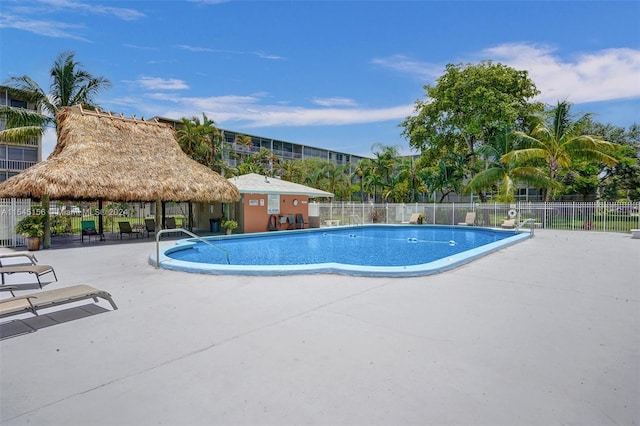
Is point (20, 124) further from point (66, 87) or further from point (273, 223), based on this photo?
point (273, 223)

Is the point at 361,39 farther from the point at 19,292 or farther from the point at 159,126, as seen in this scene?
the point at 19,292

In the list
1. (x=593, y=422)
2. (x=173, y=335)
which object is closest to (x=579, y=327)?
(x=593, y=422)

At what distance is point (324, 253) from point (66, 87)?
18682mm

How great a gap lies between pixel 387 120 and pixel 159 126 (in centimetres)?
2520

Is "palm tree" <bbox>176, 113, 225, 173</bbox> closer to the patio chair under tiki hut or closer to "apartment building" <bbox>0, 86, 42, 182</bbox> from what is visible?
the patio chair under tiki hut

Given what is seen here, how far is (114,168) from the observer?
15758 millimetres

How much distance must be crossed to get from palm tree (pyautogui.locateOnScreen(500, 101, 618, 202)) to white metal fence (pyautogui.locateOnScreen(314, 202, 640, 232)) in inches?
75.5

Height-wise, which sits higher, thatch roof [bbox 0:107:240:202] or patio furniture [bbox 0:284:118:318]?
thatch roof [bbox 0:107:240:202]

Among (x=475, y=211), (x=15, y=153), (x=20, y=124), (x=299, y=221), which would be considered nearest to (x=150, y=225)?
(x=299, y=221)

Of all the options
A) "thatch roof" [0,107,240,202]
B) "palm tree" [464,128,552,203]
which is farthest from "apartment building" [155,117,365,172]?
"thatch roof" [0,107,240,202]

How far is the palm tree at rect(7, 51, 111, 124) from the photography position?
20.1 metres

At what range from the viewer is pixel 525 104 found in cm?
2986

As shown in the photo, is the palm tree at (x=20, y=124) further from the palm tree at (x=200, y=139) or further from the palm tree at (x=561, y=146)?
the palm tree at (x=561, y=146)

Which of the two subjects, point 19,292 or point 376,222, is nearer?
point 19,292
